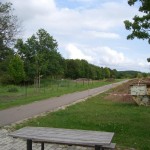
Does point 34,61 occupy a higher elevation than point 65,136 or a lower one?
higher

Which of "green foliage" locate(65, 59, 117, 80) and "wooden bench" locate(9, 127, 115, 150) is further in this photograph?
"green foliage" locate(65, 59, 117, 80)

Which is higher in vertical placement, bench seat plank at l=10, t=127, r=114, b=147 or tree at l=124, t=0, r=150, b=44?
tree at l=124, t=0, r=150, b=44

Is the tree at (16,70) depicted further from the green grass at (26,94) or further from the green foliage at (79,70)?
the green foliage at (79,70)

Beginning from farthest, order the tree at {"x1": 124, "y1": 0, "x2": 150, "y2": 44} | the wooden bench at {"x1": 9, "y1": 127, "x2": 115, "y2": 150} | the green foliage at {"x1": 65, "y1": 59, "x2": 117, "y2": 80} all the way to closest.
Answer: the green foliage at {"x1": 65, "y1": 59, "x2": 117, "y2": 80} → the tree at {"x1": 124, "y1": 0, "x2": 150, "y2": 44} → the wooden bench at {"x1": 9, "y1": 127, "x2": 115, "y2": 150}

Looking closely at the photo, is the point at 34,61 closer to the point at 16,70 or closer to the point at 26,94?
the point at 16,70

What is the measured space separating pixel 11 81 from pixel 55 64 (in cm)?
896

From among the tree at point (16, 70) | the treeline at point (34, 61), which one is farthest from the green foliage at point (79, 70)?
the tree at point (16, 70)

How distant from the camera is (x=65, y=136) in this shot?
690 centimetres

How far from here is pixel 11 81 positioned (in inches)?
2422

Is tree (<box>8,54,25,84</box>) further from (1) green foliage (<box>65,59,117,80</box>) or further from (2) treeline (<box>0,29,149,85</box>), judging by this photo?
(1) green foliage (<box>65,59,117,80</box>)

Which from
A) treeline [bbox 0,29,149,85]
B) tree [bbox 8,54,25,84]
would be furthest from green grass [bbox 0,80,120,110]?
tree [bbox 8,54,25,84]

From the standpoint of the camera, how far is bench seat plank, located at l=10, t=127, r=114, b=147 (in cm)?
639

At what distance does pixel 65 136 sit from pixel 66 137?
108mm

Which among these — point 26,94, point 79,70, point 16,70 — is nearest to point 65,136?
point 26,94
